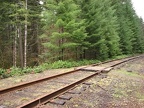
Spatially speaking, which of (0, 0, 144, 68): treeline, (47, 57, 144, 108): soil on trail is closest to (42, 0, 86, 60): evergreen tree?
(0, 0, 144, 68): treeline

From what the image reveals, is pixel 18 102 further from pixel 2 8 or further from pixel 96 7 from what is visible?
pixel 96 7

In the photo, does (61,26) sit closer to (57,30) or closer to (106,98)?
(57,30)

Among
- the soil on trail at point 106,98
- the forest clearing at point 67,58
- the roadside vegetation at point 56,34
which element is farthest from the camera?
the roadside vegetation at point 56,34

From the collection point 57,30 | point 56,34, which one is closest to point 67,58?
point 57,30

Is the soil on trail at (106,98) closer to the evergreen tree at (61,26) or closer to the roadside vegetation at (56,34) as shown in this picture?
the roadside vegetation at (56,34)

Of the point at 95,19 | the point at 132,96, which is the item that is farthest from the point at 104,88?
the point at 95,19

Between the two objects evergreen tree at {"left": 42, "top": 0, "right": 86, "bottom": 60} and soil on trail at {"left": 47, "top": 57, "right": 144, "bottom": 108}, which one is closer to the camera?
soil on trail at {"left": 47, "top": 57, "right": 144, "bottom": 108}

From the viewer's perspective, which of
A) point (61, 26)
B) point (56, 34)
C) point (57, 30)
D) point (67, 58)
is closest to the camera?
point (56, 34)

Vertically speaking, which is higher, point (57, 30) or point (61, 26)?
point (61, 26)

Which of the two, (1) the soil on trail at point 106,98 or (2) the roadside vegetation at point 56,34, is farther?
(2) the roadside vegetation at point 56,34

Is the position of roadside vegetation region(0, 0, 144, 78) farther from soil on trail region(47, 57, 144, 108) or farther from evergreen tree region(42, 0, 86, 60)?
soil on trail region(47, 57, 144, 108)

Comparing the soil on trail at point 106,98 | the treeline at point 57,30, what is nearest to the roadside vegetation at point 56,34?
the treeline at point 57,30

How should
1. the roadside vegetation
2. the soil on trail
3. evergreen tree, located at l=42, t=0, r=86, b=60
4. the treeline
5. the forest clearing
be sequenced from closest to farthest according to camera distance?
1. the soil on trail
2. the forest clearing
3. evergreen tree, located at l=42, t=0, r=86, b=60
4. the roadside vegetation
5. the treeline

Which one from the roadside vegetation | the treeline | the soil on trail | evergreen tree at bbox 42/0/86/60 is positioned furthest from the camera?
the treeline
